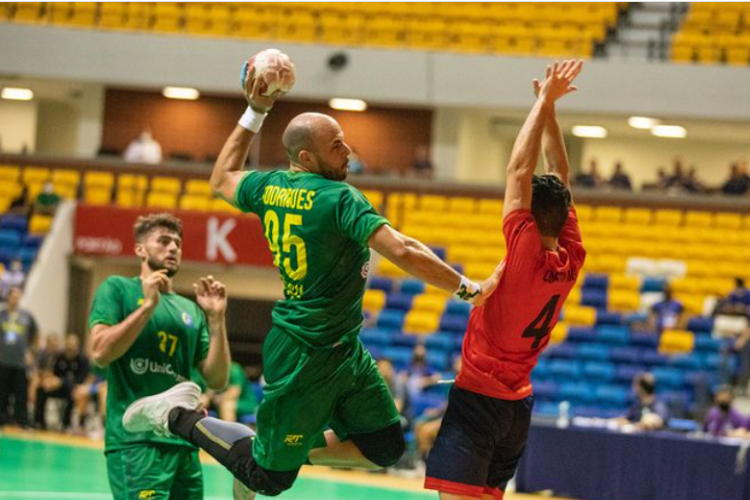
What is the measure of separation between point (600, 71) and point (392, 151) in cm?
555

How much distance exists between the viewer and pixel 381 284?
21.9m

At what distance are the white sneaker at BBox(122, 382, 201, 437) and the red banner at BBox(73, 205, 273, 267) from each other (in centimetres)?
1507

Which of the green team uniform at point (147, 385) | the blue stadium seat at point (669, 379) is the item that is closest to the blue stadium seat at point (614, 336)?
the blue stadium seat at point (669, 379)

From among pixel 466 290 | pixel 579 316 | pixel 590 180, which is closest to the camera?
pixel 466 290

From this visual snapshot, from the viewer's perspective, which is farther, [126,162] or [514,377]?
[126,162]

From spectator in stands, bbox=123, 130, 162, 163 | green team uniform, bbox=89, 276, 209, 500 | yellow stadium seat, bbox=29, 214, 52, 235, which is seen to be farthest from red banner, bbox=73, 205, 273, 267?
green team uniform, bbox=89, 276, 209, 500

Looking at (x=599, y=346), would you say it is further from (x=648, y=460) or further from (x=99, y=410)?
(x=99, y=410)

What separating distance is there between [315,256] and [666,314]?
14.6 m

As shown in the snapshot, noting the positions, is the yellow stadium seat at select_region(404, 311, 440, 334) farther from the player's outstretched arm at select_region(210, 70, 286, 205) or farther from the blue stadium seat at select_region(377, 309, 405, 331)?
the player's outstretched arm at select_region(210, 70, 286, 205)

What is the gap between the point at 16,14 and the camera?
2741 cm

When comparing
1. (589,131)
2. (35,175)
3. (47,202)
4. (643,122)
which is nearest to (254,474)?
(47,202)

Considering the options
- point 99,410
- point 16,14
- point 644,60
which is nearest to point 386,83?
point 644,60

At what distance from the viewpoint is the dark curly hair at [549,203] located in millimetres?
6297

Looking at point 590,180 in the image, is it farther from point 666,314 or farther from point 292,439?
point 292,439
